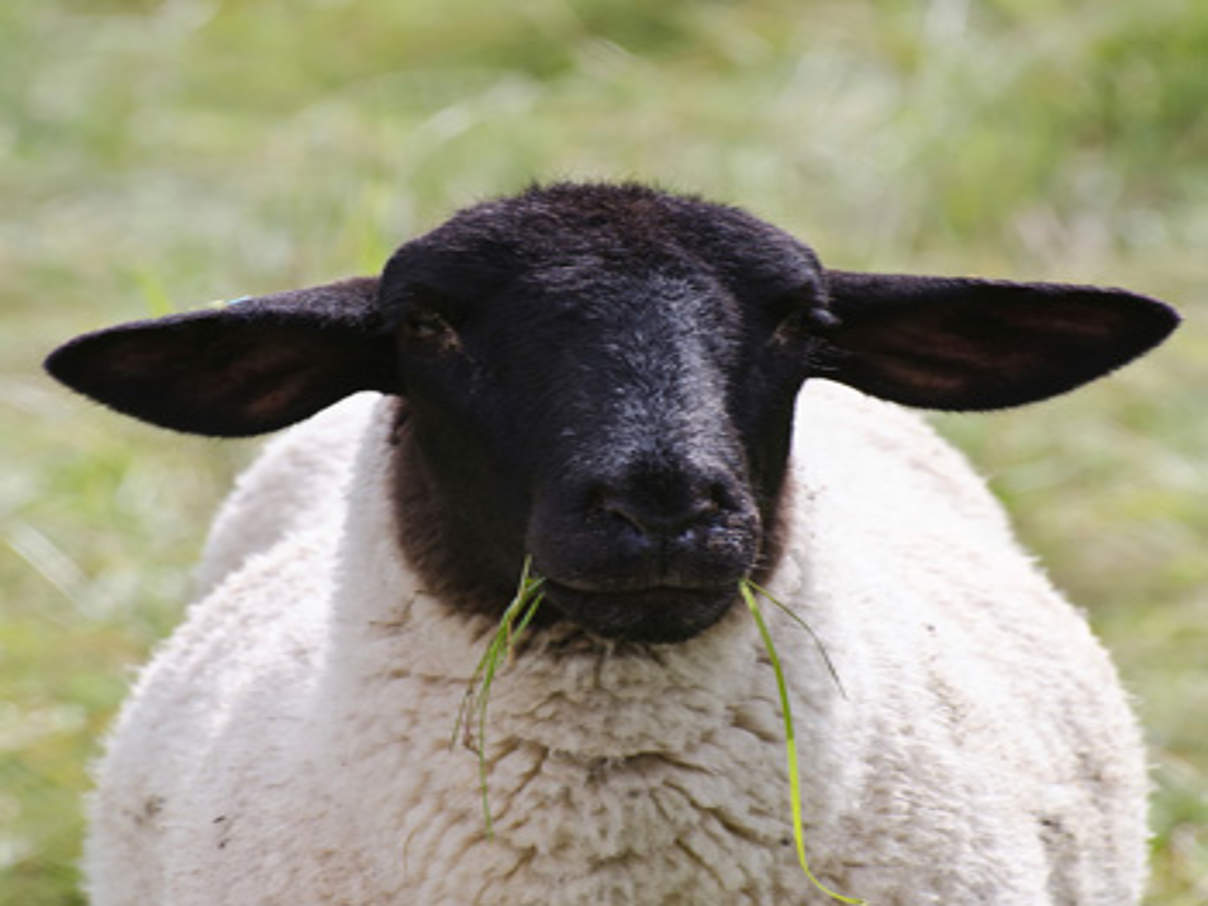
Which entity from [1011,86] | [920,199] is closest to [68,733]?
[920,199]

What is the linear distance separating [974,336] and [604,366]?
769 millimetres

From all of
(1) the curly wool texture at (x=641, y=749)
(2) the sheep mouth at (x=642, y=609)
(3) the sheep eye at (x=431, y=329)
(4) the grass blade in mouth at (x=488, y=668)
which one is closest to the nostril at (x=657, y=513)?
(2) the sheep mouth at (x=642, y=609)

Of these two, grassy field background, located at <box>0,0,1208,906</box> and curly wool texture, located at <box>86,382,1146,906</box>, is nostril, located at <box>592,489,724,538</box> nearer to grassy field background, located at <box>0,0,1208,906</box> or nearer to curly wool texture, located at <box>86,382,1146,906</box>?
curly wool texture, located at <box>86,382,1146,906</box>

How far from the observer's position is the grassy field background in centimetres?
534

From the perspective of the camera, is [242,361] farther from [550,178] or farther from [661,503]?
[550,178]

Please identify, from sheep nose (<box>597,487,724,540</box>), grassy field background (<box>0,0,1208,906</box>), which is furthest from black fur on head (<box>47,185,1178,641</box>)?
grassy field background (<box>0,0,1208,906</box>)

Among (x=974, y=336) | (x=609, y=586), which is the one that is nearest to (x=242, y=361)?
(x=609, y=586)

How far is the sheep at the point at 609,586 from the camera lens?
9.16 ft

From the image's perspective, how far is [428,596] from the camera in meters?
3.09

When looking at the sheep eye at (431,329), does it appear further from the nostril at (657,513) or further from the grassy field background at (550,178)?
the grassy field background at (550,178)

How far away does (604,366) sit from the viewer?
280 cm

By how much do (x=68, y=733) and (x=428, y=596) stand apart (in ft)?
7.26

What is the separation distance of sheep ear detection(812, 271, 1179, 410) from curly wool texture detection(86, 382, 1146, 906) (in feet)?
0.79

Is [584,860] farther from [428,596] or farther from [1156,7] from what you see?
[1156,7]
